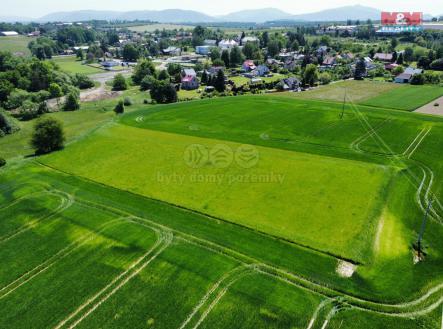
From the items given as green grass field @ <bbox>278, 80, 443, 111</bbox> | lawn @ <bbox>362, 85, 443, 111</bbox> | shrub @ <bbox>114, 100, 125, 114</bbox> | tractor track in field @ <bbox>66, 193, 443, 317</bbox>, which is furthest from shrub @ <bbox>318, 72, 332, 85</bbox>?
tractor track in field @ <bbox>66, 193, 443, 317</bbox>

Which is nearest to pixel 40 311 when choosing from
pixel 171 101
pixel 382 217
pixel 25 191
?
pixel 25 191

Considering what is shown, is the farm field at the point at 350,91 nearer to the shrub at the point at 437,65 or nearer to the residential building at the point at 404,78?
the residential building at the point at 404,78

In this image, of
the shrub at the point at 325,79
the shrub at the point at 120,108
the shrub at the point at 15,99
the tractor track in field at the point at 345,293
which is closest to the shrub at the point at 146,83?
the shrub at the point at 120,108

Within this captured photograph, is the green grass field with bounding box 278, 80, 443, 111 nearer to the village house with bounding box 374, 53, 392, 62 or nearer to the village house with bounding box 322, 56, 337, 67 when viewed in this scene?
the village house with bounding box 322, 56, 337, 67

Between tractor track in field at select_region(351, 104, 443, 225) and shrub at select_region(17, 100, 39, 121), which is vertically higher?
tractor track in field at select_region(351, 104, 443, 225)

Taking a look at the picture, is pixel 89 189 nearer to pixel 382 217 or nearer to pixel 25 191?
pixel 25 191

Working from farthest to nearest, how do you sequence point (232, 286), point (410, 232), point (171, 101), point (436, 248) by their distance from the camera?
point (171, 101) → point (410, 232) → point (436, 248) → point (232, 286)
